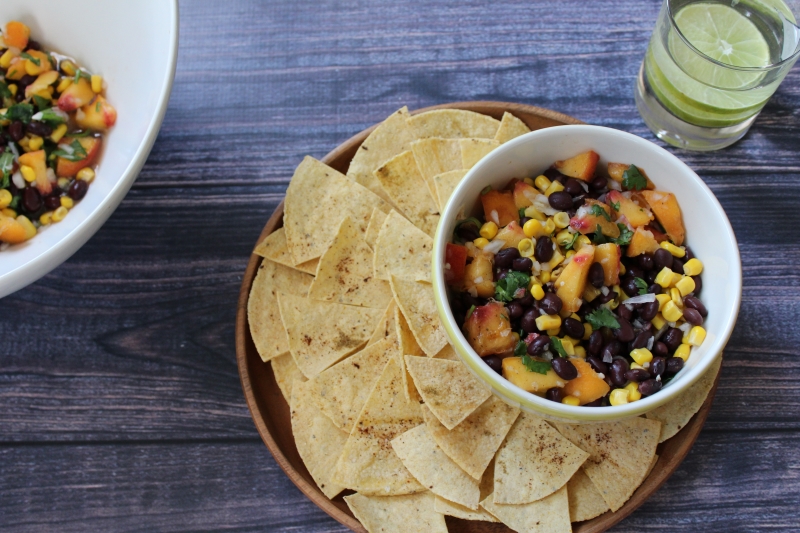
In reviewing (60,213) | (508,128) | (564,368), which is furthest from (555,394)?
(60,213)

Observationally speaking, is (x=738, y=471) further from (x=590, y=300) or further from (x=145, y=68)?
(x=145, y=68)

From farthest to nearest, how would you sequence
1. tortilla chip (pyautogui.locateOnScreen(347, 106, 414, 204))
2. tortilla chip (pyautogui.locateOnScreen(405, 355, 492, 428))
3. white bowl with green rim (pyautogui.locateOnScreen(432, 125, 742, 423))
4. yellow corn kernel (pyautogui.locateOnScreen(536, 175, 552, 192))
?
tortilla chip (pyautogui.locateOnScreen(347, 106, 414, 204))
yellow corn kernel (pyautogui.locateOnScreen(536, 175, 552, 192))
tortilla chip (pyautogui.locateOnScreen(405, 355, 492, 428))
white bowl with green rim (pyautogui.locateOnScreen(432, 125, 742, 423))

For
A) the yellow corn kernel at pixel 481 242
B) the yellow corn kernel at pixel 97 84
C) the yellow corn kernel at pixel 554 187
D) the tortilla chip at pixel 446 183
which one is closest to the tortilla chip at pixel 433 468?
the yellow corn kernel at pixel 481 242

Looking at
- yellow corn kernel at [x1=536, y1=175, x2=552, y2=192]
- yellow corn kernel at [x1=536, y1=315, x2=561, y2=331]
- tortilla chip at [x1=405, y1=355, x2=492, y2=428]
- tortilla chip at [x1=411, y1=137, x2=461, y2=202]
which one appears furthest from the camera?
tortilla chip at [x1=411, y1=137, x2=461, y2=202]

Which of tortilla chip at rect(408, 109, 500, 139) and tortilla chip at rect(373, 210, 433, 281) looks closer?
Result: tortilla chip at rect(373, 210, 433, 281)

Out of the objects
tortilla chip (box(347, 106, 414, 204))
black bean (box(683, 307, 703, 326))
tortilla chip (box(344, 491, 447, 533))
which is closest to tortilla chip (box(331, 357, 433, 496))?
tortilla chip (box(344, 491, 447, 533))

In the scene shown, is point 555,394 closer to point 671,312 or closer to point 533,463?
point 533,463

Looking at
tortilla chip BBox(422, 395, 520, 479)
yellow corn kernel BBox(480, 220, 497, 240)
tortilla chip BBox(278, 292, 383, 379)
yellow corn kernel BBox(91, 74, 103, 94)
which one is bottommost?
tortilla chip BBox(422, 395, 520, 479)

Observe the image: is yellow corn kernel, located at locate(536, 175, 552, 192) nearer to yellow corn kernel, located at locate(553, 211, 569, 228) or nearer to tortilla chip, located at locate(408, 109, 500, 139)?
yellow corn kernel, located at locate(553, 211, 569, 228)
